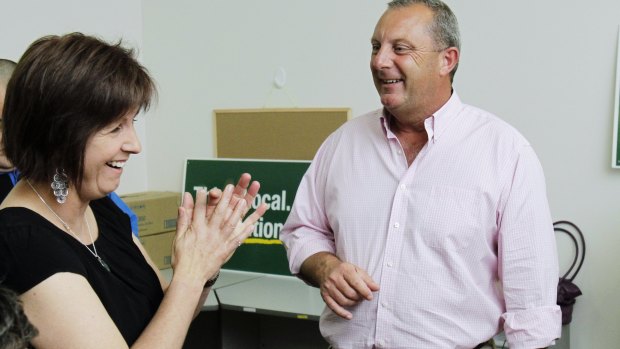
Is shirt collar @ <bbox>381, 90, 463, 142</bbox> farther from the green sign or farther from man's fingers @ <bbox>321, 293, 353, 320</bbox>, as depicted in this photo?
the green sign

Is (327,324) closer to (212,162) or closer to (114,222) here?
(114,222)

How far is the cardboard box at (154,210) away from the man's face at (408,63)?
2181 millimetres

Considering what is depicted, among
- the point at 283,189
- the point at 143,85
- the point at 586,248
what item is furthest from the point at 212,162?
the point at 143,85

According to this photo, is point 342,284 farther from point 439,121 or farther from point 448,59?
point 448,59

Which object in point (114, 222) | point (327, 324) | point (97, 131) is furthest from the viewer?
point (327, 324)

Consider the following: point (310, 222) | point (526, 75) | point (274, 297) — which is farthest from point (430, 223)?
point (274, 297)

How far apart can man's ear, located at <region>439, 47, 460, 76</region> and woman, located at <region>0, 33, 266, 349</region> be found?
83cm

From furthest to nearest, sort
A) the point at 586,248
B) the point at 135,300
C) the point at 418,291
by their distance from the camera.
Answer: the point at 586,248, the point at 418,291, the point at 135,300

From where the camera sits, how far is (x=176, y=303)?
1452 millimetres

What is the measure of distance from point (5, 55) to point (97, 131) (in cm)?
247

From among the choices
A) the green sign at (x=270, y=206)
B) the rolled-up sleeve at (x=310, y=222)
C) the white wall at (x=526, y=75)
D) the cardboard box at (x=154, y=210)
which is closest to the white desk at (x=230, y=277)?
the green sign at (x=270, y=206)

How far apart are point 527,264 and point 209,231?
805 mm

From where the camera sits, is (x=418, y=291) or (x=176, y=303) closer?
(x=176, y=303)

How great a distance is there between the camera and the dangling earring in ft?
4.55
